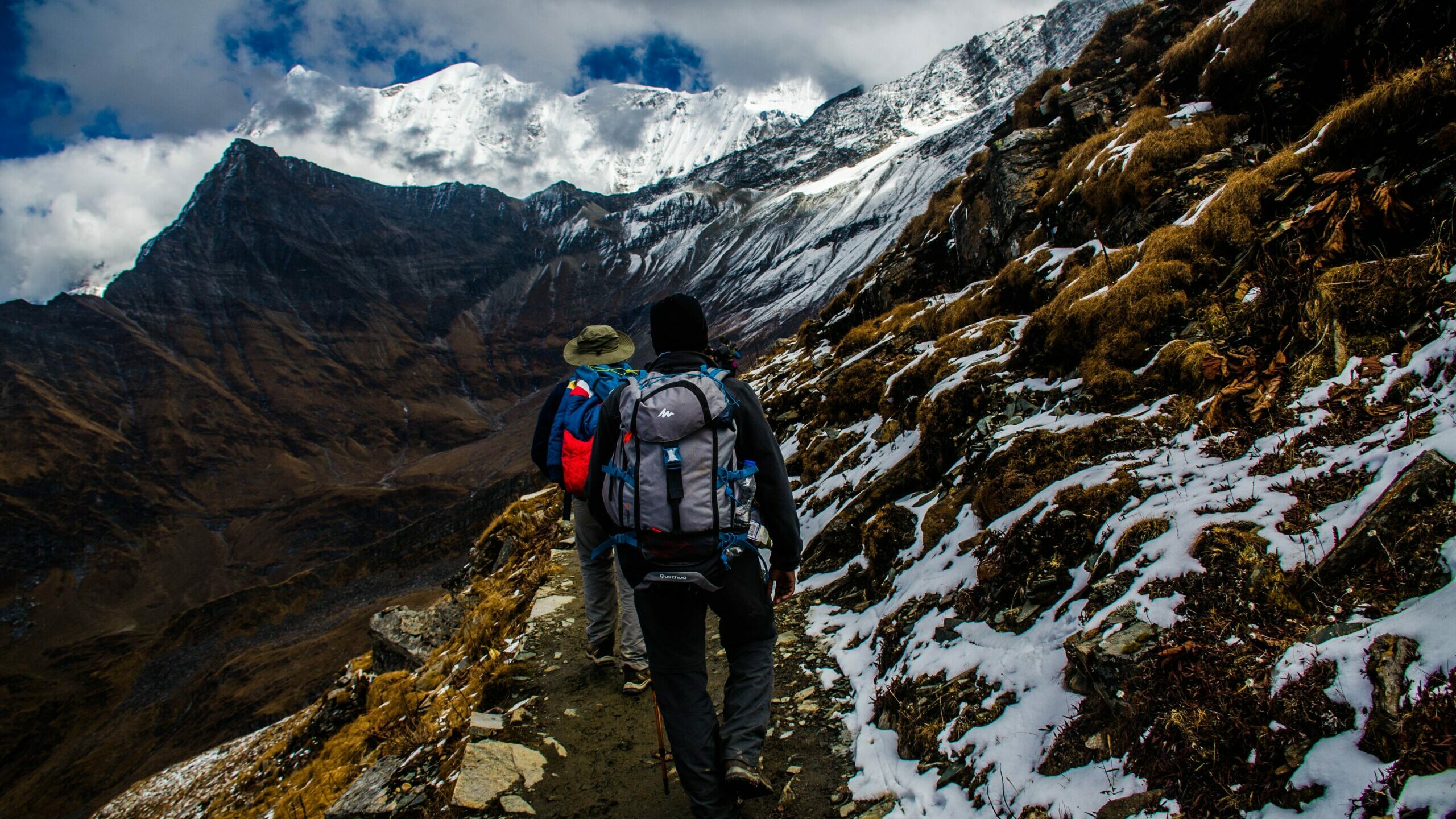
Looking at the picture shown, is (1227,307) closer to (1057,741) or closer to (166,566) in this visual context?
(1057,741)

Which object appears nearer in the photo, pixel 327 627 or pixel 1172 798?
pixel 1172 798

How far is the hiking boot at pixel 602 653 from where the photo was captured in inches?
263

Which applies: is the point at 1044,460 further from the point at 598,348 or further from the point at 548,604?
the point at 548,604

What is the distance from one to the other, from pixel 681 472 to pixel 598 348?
2985mm

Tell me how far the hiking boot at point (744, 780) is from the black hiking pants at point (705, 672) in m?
0.04

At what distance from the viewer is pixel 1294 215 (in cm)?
646

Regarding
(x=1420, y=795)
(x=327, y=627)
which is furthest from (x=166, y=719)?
(x=1420, y=795)

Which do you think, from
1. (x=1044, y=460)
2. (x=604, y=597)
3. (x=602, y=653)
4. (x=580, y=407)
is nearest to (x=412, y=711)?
(x=602, y=653)

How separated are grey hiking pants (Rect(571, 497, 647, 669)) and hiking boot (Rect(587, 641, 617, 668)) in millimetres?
26

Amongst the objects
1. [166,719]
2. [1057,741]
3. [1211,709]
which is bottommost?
[166,719]

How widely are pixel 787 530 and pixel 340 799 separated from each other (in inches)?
175

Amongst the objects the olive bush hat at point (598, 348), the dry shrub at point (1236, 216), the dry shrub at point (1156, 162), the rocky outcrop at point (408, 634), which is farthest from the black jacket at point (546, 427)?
the dry shrub at point (1156, 162)

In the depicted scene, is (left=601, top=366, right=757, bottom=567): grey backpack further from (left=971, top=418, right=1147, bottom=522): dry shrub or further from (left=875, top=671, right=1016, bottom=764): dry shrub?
(left=971, top=418, right=1147, bottom=522): dry shrub

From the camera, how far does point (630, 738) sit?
5480 millimetres
